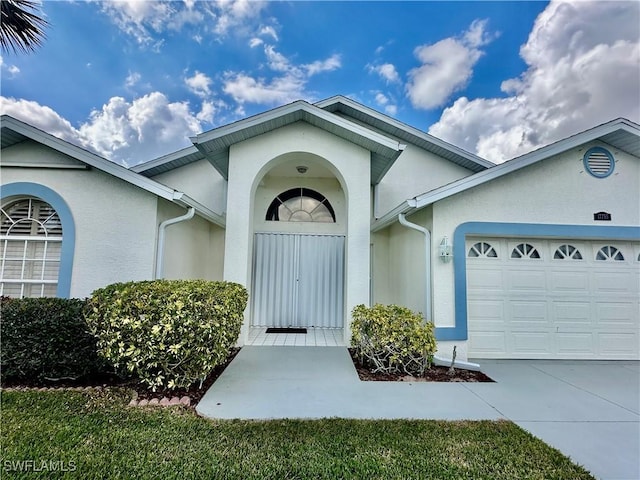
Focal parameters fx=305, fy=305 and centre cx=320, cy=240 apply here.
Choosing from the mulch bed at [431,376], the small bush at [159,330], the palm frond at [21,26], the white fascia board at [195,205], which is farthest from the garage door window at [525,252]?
the palm frond at [21,26]

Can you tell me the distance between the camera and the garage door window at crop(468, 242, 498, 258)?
24.0 ft

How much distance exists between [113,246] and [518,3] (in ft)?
45.8

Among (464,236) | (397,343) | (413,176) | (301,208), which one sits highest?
(413,176)

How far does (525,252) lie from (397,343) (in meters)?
4.09

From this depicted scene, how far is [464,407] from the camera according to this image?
4629 mm

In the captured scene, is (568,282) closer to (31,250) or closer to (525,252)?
(525,252)

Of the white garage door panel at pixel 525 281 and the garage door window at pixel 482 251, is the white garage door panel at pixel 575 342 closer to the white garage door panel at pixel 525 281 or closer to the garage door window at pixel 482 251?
the white garage door panel at pixel 525 281

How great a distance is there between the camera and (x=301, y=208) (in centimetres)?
1079

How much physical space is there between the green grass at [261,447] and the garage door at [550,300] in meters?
3.52

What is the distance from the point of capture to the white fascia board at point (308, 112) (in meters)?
7.67

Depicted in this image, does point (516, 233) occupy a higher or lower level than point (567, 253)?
higher

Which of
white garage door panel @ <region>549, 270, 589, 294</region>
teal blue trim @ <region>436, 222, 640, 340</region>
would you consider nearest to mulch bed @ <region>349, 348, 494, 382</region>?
teal blue trim @ <region>436, 222, 640, 340</region>

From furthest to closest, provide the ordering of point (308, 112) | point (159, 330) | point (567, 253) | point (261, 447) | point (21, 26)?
point (308, 112) < point (567, 253) < point (21, 26) < point (159, 330) < point (261, 447)

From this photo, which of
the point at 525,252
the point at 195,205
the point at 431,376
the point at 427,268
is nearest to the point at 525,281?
the point at 525,252
